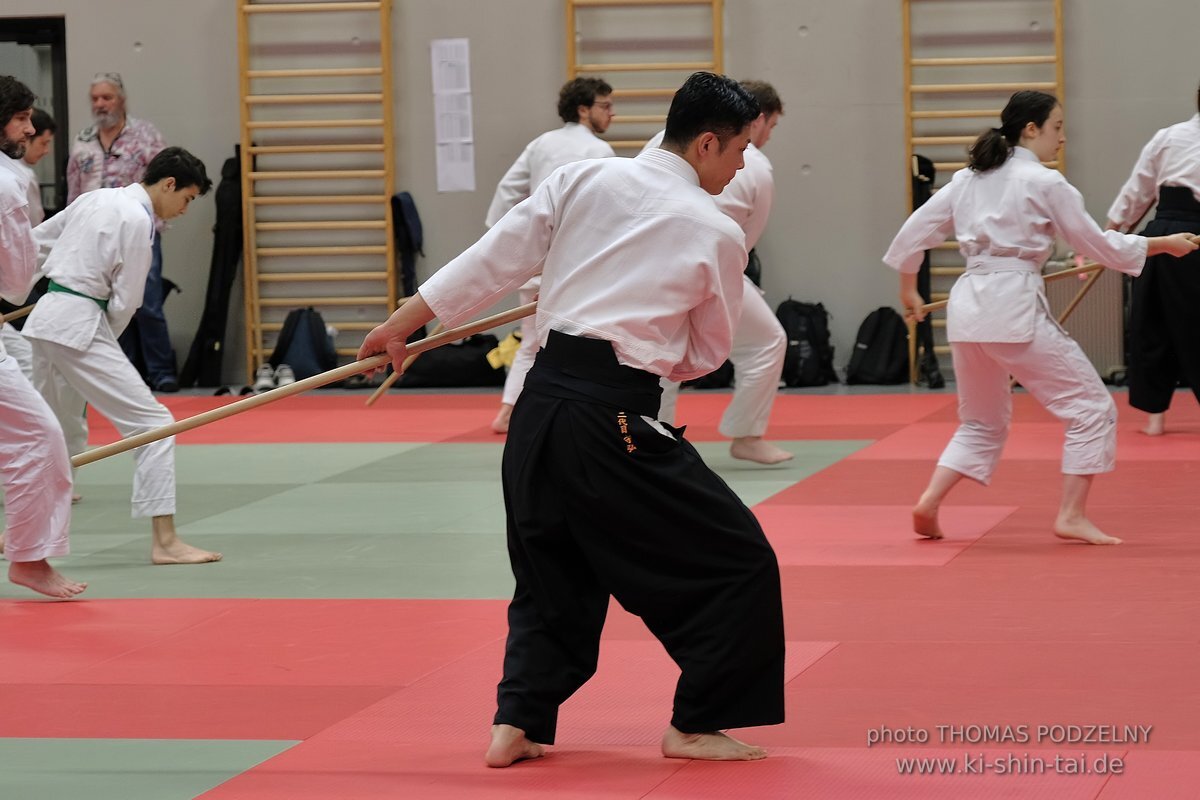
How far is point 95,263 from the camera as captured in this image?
221 inches

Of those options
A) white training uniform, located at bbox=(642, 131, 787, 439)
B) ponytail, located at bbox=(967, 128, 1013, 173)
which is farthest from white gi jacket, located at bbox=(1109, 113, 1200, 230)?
ponytail, located at bbox=(967, 128, 1013, 173)

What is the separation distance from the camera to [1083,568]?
17.2 ft

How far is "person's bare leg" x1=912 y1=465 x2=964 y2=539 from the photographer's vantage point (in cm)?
570

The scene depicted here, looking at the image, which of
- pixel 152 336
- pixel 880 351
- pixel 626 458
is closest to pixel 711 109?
pixel 626 458

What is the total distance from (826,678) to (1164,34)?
7.81m

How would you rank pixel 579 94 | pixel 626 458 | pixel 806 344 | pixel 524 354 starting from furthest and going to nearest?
pixel 806 344 < pixel 579 94 < pixel 524 354 < pixel 626 458

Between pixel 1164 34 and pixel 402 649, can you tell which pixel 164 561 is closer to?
pixel 402 649

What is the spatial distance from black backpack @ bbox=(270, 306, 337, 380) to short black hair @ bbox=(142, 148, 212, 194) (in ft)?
17.8

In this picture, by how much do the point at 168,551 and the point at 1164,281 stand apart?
491 cm

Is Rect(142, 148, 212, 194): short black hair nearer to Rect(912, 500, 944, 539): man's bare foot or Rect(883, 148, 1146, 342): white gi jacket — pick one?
Rect(883, 148, 1146, 342): white gi jacket

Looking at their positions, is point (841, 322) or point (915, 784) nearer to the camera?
point (915, 784)

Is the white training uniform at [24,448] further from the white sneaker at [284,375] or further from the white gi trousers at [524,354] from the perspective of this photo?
the white sneaker at [284,375]

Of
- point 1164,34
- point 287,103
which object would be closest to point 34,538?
point 287,103

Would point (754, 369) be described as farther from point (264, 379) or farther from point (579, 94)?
point (264, 379)
